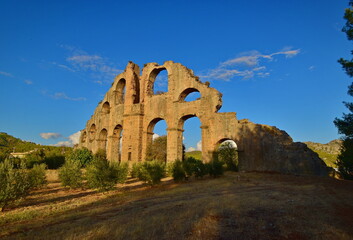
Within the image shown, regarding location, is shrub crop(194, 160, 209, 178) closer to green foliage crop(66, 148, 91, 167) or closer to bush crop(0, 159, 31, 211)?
bush crop(0, 159, 31, 211)

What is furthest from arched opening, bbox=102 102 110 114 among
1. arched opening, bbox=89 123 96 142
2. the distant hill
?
the distant hill

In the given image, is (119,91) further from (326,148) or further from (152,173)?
(326,148)

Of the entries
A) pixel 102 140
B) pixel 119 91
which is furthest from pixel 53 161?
pixel 119 91

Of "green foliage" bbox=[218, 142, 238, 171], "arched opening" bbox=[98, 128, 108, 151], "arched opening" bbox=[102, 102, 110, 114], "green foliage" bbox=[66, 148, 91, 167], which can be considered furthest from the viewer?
"arched opening" bbox=[102, 102, 110, 114]

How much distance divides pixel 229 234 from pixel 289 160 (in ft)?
32.3

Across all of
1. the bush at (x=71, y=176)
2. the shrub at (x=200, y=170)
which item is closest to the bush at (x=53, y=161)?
the bush at (x=71, y=176)

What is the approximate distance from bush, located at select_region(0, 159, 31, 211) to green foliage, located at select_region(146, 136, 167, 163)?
10314 millimetres

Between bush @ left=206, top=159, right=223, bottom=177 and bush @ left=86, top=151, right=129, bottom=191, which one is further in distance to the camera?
bush @ left=206, top=159, right=223, bottom=177

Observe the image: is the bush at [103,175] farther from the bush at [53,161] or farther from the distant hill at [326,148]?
the distant hill at [326,148]

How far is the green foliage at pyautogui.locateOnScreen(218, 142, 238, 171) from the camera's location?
15.2 metres

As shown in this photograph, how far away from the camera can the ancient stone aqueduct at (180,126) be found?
1249 centimetres

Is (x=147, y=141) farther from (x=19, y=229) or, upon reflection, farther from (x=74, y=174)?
(x=19, y=229)

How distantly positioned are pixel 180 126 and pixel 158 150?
4687mm

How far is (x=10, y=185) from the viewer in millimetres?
6746
